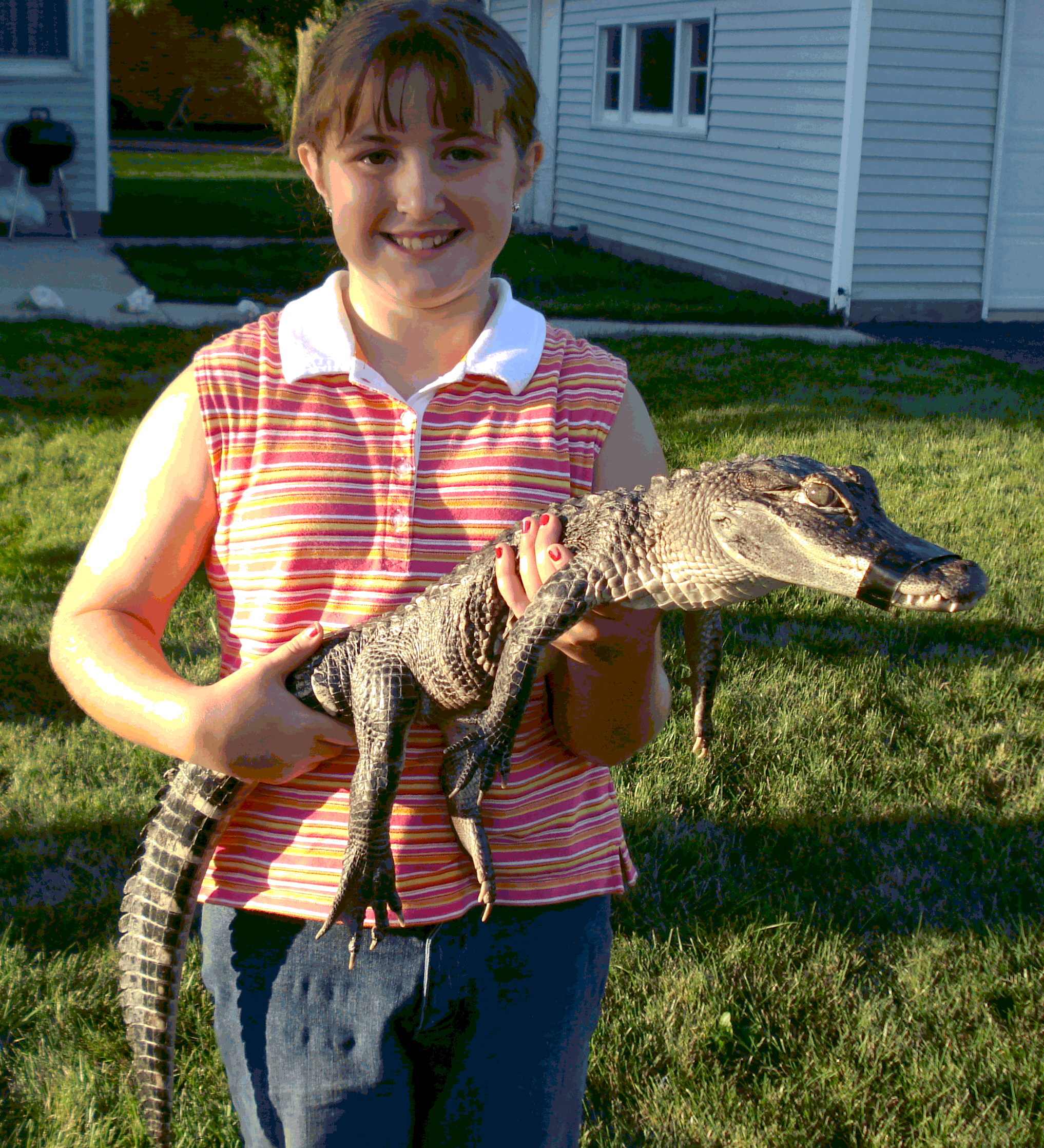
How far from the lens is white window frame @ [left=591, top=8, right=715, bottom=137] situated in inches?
519

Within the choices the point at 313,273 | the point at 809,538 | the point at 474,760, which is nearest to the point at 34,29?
the point at 313,273

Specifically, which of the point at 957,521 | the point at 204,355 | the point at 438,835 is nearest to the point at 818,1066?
the point at 438,835

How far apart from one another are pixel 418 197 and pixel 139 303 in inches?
345

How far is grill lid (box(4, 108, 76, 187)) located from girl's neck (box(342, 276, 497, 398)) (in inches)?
520

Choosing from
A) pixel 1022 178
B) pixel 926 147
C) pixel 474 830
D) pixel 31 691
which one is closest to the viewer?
pixel 474 830

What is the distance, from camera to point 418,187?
1.62 meters

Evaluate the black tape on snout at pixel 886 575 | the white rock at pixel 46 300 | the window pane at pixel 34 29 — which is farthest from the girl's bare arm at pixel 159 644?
the window pane at pixel 34 29

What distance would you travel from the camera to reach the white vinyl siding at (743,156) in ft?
36.0

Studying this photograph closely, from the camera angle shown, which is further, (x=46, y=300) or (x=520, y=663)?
(x=46, y=300)

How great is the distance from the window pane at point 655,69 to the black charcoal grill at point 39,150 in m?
7.17

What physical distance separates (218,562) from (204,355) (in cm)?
32

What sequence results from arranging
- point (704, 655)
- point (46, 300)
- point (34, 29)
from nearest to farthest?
point (704, 655) → point (46, 300) → point (34, 29)

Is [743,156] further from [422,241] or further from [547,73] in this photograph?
[422,241]

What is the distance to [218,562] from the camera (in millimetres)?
1767
